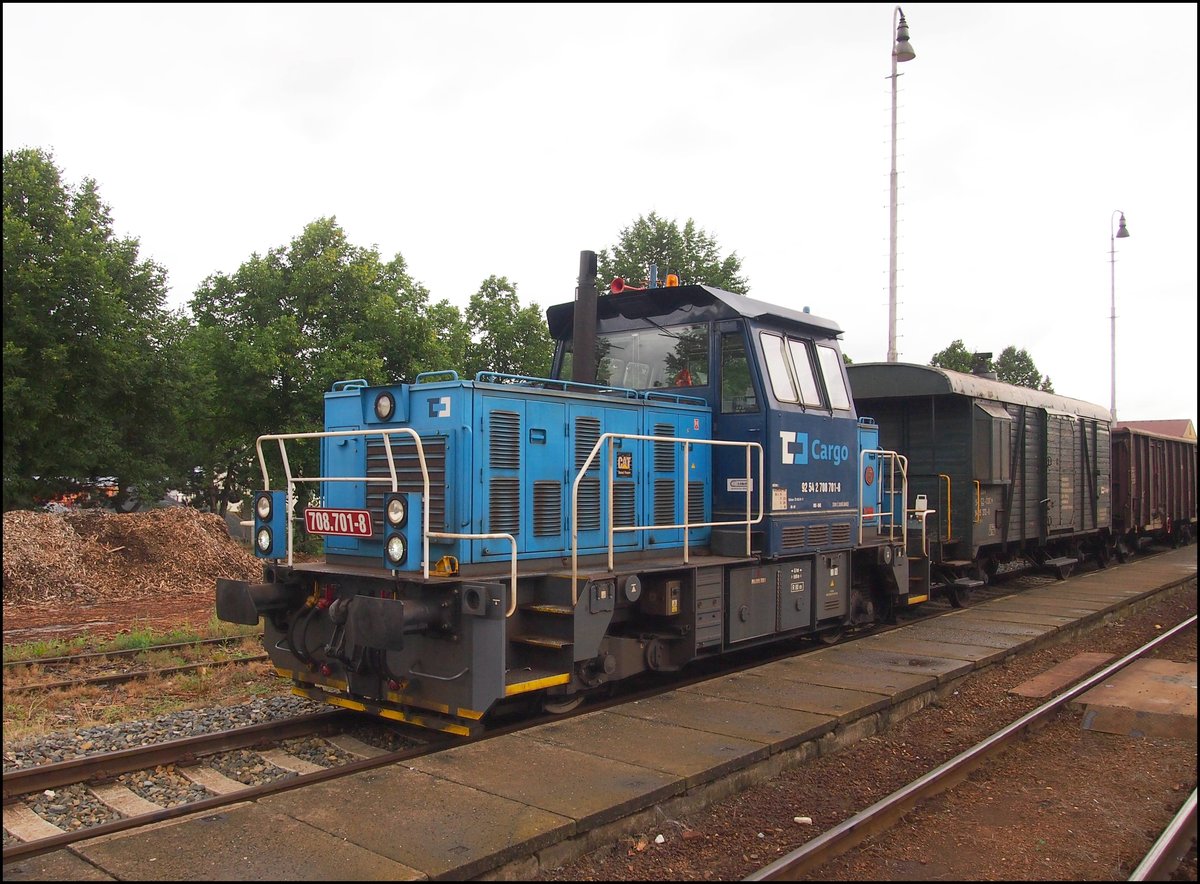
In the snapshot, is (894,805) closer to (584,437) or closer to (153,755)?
(584,437)

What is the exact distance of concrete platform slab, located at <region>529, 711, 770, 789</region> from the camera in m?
5.27

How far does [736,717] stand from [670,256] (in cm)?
2662

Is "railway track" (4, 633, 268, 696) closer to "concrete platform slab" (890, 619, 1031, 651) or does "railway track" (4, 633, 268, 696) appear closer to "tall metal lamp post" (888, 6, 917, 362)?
"concrete platform slab" (890, 619, 1031, 651)

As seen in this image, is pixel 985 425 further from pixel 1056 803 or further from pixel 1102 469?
pixel 1056 803

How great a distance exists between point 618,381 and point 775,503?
6.23 feet

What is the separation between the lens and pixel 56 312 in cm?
1648

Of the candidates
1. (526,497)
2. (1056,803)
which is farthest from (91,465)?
(1056,803)

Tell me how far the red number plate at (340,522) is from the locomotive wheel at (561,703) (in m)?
1.81

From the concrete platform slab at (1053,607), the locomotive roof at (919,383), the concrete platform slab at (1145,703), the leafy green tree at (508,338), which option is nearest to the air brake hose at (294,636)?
the concrete platform slab at (1145,703)

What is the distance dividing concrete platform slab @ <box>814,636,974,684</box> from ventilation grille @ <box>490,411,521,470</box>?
4.02m

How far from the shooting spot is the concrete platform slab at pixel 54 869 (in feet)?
12.2

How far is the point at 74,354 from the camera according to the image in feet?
55.1

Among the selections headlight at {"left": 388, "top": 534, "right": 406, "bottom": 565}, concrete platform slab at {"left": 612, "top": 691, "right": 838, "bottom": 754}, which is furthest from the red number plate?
concrete platform slab at {"left": 612, "top": 691, "right": 838, "bottom": 754}

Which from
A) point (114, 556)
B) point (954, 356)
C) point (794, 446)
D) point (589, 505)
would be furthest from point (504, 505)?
point (954, 356)
